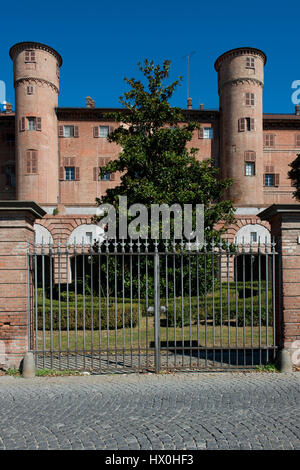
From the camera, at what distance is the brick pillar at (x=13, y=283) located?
7.12 metres

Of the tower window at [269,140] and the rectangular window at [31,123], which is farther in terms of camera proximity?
the tower window at [269,140]

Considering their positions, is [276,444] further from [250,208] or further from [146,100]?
[250,208]

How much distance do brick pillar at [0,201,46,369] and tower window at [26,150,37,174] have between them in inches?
967

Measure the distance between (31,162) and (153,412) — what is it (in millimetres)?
28036

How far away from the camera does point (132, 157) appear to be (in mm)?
17391

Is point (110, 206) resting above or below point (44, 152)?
below

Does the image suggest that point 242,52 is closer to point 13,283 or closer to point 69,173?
point 69,173

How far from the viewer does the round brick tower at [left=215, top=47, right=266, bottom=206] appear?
31984 millimetres

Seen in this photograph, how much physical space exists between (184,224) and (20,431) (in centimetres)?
1305

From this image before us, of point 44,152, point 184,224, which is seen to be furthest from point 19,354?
point 44,152

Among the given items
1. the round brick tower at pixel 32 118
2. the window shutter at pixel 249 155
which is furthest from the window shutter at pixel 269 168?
the round brick tower at pixel 32 118

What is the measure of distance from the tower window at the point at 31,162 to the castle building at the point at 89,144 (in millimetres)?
72

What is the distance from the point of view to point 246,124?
32.3 meters

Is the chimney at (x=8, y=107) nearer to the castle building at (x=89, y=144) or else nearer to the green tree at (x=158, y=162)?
the castle building at (x=89, y=144)
